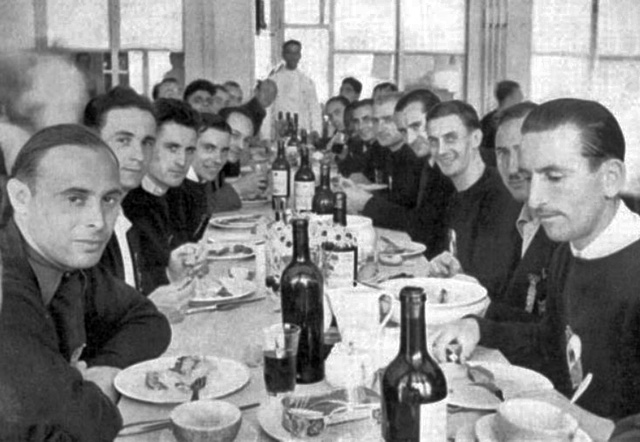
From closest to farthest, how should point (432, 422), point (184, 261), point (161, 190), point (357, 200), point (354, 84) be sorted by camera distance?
point (432, 422)
point (184, 261)
point (161, 190)
point (357, 200)
point (354, 84)

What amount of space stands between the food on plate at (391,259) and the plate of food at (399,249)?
21 mm

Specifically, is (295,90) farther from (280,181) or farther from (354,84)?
(280,181)

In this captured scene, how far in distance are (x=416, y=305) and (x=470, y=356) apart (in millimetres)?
710

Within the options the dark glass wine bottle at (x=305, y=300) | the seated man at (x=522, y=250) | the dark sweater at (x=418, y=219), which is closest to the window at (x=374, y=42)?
the dark sweater at (x=418, y=219)

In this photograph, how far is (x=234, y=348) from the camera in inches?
76.0

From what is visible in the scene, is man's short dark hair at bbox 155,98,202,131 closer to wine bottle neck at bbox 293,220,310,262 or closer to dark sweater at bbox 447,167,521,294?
dark sweater at bbox 447,167,521,294

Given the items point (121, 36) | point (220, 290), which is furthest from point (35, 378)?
A: point (121, 36)

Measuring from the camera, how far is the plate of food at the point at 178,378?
158cm

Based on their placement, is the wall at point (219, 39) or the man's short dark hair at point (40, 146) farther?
the wall at point (219, 39)

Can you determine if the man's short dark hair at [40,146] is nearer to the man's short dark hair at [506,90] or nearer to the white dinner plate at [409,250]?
the white dinner plate at [409,250]

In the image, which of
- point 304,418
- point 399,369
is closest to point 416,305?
point 399,369

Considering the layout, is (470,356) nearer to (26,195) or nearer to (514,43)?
(26,195)

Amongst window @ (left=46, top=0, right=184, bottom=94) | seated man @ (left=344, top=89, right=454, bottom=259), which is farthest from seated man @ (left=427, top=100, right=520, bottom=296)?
window @ (left=46, top=0, right=184, bottom=94)

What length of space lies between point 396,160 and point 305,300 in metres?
3.56
